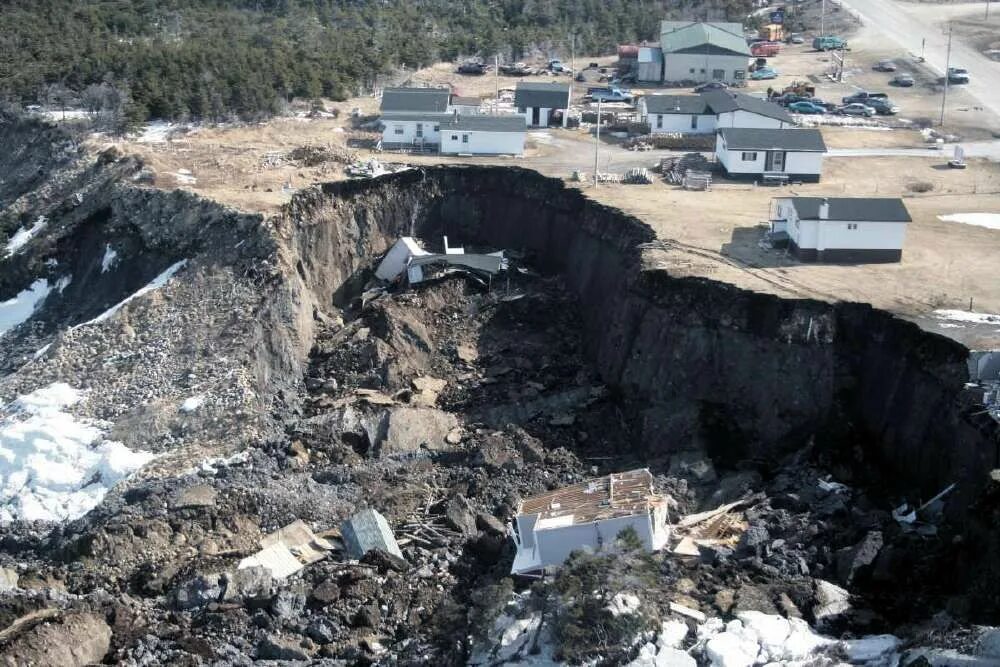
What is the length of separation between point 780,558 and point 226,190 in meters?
25.1

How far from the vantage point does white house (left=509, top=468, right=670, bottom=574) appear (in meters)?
29.9

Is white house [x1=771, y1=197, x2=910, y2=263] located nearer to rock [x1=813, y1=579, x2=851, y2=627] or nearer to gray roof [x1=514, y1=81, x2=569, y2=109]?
rock [x1=813, y1=579, x2=851, y2=627]

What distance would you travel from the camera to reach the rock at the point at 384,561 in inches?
1209

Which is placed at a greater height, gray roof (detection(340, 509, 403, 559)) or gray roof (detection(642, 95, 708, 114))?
gray roof (detection(642, 95, 708, 114))

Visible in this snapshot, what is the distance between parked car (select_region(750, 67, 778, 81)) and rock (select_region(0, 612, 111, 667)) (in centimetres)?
5253

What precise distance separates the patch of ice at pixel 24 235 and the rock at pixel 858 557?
3354cm

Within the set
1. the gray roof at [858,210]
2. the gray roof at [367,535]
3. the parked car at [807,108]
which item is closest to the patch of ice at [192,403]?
the gray roof at [367,535]

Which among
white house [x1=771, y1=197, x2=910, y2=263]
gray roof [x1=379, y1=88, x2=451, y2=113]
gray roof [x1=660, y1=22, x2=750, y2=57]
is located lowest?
white house [x1=771, y1=197, x2=910, y2=263]

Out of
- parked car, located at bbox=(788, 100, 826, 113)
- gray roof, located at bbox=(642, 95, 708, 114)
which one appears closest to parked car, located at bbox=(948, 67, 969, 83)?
parked car, located at bbox=(788, 100, 826, 113)

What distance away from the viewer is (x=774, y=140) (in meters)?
49.9

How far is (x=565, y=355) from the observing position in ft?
137

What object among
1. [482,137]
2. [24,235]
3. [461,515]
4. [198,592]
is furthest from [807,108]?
[198,592]

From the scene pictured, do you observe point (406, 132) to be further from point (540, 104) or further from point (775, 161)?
point (775, 161)

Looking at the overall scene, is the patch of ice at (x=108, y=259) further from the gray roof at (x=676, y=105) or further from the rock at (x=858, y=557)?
the rock at (x=858, y=557)
